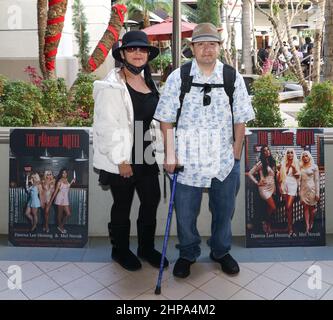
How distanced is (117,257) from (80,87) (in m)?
2.40

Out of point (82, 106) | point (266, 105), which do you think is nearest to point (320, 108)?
point (266, 105)

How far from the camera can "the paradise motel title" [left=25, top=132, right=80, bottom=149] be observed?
4.50m

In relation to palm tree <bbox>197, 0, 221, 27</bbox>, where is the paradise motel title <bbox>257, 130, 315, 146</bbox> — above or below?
below

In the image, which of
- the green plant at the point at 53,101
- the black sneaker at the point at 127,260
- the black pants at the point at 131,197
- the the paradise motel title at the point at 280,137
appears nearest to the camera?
the black pants at the point at 131,197

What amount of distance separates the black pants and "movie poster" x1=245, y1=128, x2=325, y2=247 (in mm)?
1030

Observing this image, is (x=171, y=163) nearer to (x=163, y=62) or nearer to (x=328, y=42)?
(x=328, y=42)

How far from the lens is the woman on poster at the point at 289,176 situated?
4.50 m

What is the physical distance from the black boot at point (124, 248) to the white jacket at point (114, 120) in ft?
1.88

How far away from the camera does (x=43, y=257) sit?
4.36 meters

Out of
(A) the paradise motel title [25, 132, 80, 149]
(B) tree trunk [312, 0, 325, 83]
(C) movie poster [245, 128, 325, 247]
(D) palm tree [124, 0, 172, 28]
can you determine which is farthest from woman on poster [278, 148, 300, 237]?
(D) palm tree [124, 0, 172, 28]

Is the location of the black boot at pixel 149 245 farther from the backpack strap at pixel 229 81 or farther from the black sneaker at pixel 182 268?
the backpack strap at pixel 229 81

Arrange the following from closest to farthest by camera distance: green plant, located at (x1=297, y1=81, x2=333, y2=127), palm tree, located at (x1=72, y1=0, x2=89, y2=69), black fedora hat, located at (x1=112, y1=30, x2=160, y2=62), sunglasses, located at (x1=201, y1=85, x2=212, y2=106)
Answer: sunglasses, located at (x1=201, y1=85, x2=212, y2=106), black fedora hat, located at (x1=112, y1=30, x2=160, y2=62), green plant, located at (x1=297, y1=81, x2=333, y2=127), palm tree, located at (x1=72, y1=0, x2=89, y2=69)

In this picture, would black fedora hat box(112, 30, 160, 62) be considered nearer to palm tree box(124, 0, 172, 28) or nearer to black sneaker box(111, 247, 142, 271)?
black sneaker box(111, 247, 142, 271)

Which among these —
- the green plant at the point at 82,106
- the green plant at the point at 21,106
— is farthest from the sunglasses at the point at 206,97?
the green plant at the point at 21,106
